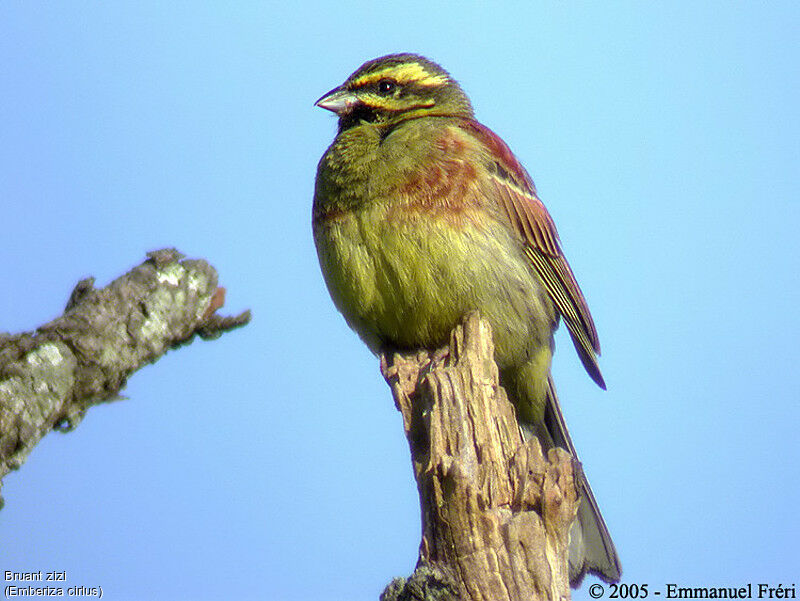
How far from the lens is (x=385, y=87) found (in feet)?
20.3

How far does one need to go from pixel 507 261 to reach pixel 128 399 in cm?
242

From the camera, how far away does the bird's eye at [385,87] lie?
243 inches

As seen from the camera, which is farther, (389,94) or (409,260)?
(389,94)

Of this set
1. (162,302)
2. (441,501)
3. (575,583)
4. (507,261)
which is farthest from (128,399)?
(575,583)

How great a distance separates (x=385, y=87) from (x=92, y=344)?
3181mm

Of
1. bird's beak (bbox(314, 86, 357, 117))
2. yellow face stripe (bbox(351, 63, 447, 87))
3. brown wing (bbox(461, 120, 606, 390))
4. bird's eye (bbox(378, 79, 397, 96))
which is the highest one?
yellow face stripe (bbox(351, 63, 447, 87))

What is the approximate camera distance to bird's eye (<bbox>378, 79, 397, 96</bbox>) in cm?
617

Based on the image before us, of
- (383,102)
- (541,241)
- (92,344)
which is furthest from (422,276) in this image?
(92,344)

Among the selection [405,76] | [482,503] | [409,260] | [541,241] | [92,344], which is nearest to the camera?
[92,344]

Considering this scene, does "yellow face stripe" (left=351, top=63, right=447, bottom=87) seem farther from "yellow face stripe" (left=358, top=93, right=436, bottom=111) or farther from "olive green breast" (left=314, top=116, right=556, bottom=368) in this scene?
"olive green breast" (left=314, top=116, right=556, bottom=368)

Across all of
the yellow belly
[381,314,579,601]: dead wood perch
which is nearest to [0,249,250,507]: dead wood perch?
[381,314,579,601]: dead wood perch

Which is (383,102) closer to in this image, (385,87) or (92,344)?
(385,87)

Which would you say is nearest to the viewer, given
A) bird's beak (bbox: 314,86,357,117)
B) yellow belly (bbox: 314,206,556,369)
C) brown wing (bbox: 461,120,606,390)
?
yellow belly (bbox: 314,206,556,369)

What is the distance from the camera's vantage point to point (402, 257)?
5.22m
